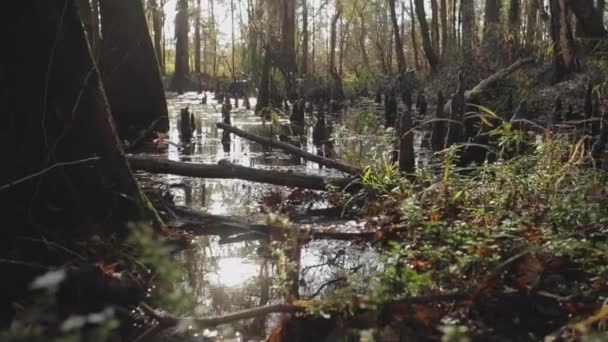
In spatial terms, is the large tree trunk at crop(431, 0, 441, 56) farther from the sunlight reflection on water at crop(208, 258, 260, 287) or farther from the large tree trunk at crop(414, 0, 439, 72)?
the sunlight reflection on water at crop(208, 258, 260, 287)

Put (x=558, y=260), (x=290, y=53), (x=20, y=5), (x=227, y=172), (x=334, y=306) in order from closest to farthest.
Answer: (x=334, y=306) → (x=558, y=260) → (x=20, y=5) → (x=227, y=172) → (x=290, y=53)

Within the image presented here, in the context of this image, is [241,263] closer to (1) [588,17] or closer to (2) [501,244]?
(2) [501,244]

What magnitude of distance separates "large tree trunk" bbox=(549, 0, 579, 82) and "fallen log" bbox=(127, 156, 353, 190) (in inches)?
298

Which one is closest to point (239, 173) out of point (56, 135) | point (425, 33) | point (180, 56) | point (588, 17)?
point (56, 135)

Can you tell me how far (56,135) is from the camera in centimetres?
264

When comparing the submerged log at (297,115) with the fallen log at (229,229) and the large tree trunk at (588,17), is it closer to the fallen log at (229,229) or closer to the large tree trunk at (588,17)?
the large tree trunk at (588,17)

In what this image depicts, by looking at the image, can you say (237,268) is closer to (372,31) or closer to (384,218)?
(384,218)

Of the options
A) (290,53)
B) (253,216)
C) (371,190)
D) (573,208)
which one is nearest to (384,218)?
(371,190)

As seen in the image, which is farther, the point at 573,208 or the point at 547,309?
the point at 573,208

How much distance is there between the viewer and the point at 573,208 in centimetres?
263

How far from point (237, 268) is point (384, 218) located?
37.0 inches

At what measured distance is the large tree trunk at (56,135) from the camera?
2512 millimetres

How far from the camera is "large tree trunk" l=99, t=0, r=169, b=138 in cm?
812

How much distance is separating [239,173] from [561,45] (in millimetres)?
8681
